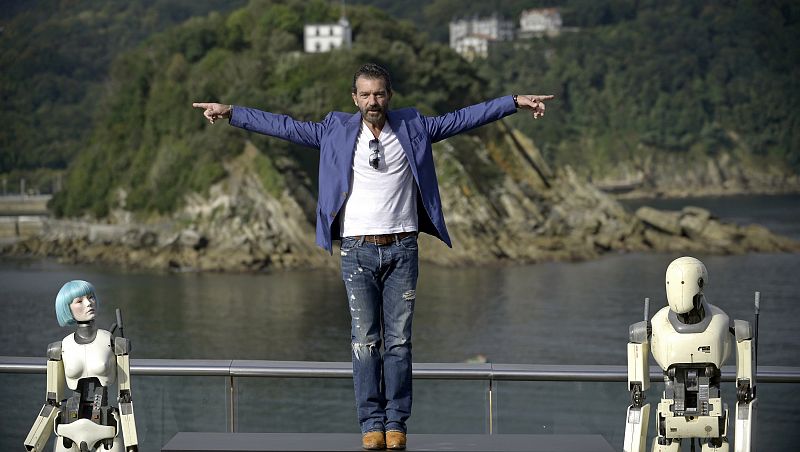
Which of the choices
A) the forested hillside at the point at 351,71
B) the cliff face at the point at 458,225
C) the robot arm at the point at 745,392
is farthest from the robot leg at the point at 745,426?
the forested hillside at the point at 351,71

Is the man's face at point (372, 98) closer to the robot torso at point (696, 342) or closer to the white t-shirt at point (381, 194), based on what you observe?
the white t-shirt at point (381, 194)

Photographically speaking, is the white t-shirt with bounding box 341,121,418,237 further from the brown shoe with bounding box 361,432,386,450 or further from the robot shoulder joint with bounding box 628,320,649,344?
the robot shoulder joint with bounding box 628,320,649,344

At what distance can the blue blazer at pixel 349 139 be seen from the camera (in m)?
4.18

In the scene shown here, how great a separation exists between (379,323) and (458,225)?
5847 cm

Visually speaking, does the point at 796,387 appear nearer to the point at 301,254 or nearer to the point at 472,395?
the point at 472,395

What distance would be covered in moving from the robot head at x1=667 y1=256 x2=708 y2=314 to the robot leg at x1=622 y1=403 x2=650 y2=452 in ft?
1.14

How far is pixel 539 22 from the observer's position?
247 feet

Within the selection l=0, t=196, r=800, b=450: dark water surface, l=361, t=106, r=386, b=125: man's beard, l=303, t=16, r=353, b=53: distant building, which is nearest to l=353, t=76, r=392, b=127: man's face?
l=361, t=106, r=386, b=125: man's beard

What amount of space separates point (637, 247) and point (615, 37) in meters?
16.2

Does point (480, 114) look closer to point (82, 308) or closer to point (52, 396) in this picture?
point (82, 308)

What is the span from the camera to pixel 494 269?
61.7 m

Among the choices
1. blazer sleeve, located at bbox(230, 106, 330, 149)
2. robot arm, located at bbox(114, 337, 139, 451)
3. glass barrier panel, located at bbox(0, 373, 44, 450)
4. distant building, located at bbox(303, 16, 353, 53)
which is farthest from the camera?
distant building, located at bbox(303, 16, 353, 53)

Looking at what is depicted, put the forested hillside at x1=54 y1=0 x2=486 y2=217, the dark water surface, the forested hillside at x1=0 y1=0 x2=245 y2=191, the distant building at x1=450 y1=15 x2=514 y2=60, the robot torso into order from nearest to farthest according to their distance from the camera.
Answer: the robot torso
the dark water surface
the forested hillside at x1=54 y1=0 x2=486 y2=217
the forested hillside at x1=0 y1=0 x2=245 y2=191
the distant building at x1=450 y1=15 x2=514 y2=60

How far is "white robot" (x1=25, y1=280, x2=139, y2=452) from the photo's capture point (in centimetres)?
411
